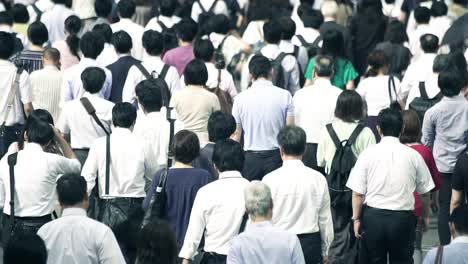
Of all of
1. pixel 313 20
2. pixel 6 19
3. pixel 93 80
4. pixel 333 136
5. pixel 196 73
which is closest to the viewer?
pixel 333 136

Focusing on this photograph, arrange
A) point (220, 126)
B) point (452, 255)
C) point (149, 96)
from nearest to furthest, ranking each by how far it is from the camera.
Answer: point (452, 255)
point (220, 126)
point (149, 96)

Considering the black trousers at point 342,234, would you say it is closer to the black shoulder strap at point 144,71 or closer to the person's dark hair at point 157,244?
the black shoulder strap at point 144,71

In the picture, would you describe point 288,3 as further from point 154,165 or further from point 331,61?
point 154,165

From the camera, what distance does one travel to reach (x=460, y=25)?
16.6 m

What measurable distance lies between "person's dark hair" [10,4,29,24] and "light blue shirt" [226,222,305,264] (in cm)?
812

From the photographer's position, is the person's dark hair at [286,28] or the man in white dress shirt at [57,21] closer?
the person's dark hair at [286,28]

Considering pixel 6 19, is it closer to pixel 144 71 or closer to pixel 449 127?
pixel 144 71

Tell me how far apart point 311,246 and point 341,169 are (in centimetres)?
151

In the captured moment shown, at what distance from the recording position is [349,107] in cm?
1234

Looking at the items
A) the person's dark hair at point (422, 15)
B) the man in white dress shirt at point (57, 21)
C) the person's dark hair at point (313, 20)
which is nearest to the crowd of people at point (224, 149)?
the person's dark hair at point (313, 20)

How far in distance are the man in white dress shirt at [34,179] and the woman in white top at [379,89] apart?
16.0 feet

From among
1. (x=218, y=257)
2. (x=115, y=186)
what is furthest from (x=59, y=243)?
(x=115, y=186)

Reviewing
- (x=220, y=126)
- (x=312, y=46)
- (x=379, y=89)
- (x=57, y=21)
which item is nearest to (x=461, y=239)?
(x=220, y=126)

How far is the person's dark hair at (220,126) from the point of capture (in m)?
12.2
